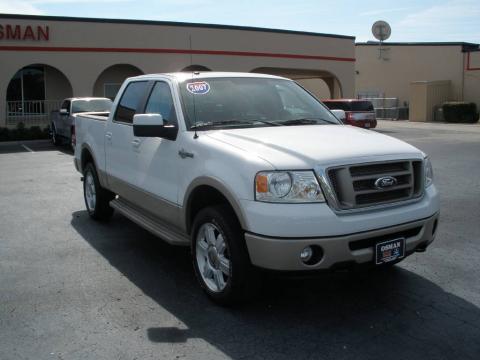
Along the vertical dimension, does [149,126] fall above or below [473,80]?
below

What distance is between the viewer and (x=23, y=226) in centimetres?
738

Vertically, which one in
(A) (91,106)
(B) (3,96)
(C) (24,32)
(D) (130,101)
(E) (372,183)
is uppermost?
(C) (24,32)

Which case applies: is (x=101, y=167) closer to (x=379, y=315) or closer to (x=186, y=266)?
(x=186, y=266)

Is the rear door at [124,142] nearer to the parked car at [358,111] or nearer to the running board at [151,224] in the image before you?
the running board at [151,224]

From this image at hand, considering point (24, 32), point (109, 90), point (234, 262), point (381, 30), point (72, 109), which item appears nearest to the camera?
point (234, 262)

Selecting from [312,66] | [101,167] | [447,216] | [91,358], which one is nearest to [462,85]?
[312,66]

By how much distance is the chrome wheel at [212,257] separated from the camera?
4398mm

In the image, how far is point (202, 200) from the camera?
478cm

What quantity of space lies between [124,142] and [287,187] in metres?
2.78

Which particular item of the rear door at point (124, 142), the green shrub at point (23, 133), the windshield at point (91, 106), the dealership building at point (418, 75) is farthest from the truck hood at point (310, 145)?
the dealership building at point (418, 75)

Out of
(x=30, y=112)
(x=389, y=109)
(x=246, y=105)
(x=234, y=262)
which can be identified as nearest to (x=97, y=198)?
(x=246, y=105)

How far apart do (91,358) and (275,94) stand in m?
3.17

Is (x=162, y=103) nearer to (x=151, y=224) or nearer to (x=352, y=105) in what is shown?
(x=151, y=224)

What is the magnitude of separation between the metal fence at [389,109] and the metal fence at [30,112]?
2271cm
